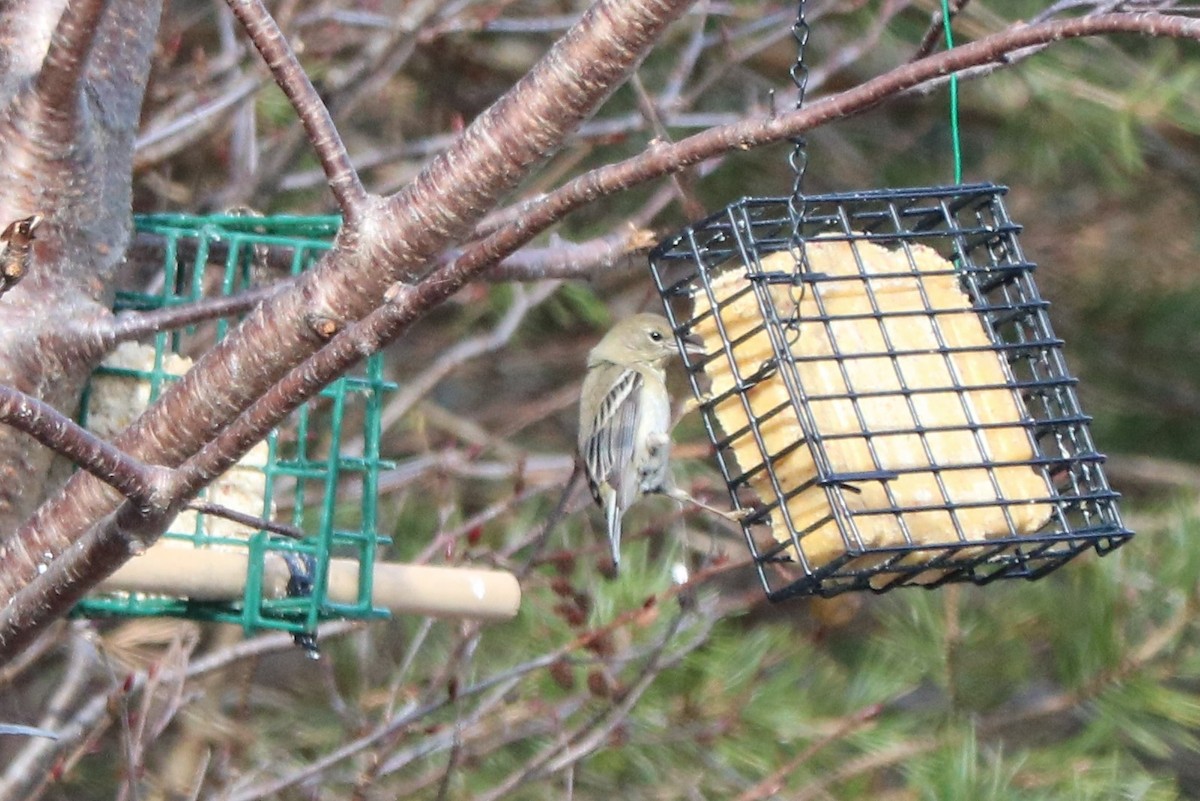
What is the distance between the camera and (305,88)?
2.08 metres

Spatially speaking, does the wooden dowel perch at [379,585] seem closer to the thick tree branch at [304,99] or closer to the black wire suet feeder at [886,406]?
the black wire suet feeder at [886,406]

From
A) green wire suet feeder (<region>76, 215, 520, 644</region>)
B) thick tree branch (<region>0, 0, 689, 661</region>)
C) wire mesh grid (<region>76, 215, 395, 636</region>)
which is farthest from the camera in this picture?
wire mesh grid (<region>76, 215, 395, 636</region>)

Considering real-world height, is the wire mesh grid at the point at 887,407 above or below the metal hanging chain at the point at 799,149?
below

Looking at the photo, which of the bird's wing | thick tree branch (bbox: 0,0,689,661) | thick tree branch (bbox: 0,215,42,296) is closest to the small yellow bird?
the bird's wing

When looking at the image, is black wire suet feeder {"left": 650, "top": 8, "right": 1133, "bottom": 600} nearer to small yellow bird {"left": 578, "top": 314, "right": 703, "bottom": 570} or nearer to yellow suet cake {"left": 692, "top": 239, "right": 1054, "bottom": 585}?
yellow suet cake {"left": 692, "top": 239, "right": 1054, "bottom": 585}

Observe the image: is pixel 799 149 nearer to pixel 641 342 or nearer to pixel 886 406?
pixel 886 406

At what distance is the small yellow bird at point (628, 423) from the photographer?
373 cm

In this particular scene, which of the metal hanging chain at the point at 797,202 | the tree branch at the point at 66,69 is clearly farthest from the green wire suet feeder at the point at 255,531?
the metal hanging chain at the point at 797,202

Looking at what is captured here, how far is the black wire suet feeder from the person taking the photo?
283 cm

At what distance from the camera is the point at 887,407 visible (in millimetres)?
2959

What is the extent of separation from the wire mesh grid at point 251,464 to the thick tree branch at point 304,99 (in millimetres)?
900

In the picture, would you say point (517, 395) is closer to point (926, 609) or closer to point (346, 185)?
point (926, 609)

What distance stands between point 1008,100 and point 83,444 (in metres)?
4.16

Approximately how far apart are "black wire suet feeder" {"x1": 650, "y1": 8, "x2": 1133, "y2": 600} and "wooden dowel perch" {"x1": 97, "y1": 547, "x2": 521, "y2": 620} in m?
0.49
